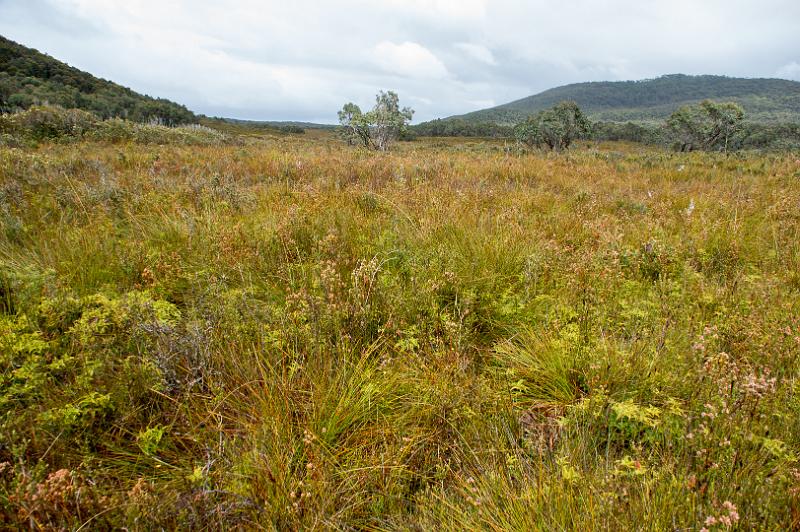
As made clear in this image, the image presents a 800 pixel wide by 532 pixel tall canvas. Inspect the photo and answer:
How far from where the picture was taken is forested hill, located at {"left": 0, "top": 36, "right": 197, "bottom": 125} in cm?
4020

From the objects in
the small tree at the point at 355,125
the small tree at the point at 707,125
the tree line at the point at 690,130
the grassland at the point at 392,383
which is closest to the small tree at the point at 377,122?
the small tree at the point at 355,125

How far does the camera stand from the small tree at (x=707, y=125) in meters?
39.3

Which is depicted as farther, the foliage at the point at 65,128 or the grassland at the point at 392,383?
the foliage at the point at 65,128

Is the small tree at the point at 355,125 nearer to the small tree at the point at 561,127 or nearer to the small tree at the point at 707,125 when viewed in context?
the small tree at the point at 561,127

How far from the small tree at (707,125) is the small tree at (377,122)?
104 ft

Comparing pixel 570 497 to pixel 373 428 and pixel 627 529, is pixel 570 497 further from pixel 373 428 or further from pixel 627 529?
pixel 373 428

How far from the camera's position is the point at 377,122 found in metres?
30.8

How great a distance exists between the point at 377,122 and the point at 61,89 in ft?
144

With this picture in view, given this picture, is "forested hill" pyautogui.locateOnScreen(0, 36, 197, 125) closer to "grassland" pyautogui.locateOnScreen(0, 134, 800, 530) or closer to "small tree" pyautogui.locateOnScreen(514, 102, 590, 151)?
"small tree" pyautogui.locateOnScreen(514, 102, 590, 151)

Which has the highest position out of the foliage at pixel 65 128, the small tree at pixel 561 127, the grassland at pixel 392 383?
the small tree at pixel 561 127

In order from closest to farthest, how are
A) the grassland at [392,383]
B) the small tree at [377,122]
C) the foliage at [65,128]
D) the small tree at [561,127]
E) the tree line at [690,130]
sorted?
the grassland at [392,383]
the foliage at [65,128]
the small tree at [377,122]
the small tree at [561,127]
the tree line at [690,130]

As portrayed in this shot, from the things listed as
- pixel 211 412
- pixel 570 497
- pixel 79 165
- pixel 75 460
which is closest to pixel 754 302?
pixel 570 497

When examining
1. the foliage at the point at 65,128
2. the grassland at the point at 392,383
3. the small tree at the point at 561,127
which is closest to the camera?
the grassland at the point at 392,383

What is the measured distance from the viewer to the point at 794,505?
1.35m
